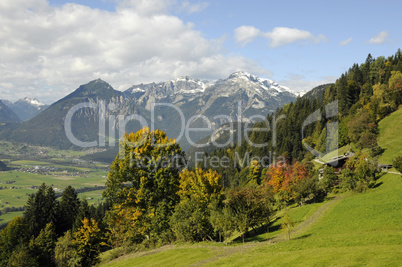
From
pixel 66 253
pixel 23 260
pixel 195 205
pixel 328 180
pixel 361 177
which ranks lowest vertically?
pixel 23 260

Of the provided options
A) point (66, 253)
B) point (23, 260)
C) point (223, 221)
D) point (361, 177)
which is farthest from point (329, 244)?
point (23, 260)

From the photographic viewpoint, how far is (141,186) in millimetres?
38719

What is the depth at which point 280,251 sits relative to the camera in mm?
27672

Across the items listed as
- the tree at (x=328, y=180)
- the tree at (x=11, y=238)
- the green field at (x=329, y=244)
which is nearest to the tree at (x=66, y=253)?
the green field at (x=329, y=244)

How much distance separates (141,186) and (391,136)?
71.0m

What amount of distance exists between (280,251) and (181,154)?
20.9 meters

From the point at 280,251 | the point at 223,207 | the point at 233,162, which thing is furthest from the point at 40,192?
the point at 233,162

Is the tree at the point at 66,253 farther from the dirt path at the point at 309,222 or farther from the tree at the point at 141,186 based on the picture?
the dirt path at the point at 309,222

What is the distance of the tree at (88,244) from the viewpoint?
48919 millimetres

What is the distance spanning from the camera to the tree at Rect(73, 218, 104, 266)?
160ft

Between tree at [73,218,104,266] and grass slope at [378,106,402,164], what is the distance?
64.7 m

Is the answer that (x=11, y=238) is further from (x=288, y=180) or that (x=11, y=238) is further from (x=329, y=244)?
(x=329, y=244)

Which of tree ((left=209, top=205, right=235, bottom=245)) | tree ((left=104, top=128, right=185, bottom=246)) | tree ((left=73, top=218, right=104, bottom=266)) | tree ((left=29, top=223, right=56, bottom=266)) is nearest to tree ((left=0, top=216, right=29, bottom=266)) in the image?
tree ((left=29, top=223, right=56, bottom=266))

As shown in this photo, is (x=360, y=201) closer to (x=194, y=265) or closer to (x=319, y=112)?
(x=194, y=265)
